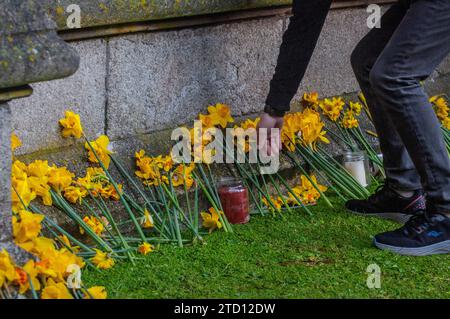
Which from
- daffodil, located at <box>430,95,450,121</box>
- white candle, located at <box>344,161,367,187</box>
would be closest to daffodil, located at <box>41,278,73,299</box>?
white candle, located at <box>344,161,367,187</box>

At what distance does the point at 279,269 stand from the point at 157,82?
1086 millimetres

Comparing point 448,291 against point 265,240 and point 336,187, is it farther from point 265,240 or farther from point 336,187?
point 336,187

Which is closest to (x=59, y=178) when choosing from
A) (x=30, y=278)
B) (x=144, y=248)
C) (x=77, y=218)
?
(x=77, y=218)

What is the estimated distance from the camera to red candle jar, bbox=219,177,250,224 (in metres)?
4.40

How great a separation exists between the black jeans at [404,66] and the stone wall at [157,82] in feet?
1.58

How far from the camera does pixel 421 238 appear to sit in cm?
405

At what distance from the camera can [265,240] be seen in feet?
13.8

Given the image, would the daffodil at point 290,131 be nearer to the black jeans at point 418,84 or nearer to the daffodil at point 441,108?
the black jeans at point 418,84

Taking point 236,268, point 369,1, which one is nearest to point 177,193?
point 236,268

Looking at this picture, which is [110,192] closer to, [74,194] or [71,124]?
[74,194]

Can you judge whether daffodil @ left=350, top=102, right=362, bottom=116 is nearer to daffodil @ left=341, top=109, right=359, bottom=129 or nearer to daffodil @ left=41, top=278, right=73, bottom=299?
daffodil @ left=341, top=109, right=359, bottom=129

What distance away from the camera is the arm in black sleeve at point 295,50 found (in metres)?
4.12

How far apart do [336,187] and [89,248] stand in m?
1.67

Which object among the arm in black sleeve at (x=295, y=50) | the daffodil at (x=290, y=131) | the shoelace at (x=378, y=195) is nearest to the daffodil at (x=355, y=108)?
the daffodil at (x=290, y=131)
